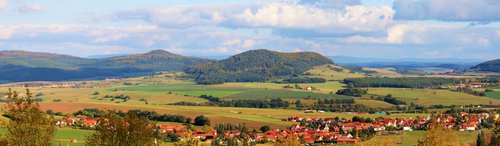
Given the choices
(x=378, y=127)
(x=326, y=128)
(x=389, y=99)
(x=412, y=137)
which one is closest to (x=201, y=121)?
(x=326, y=128)

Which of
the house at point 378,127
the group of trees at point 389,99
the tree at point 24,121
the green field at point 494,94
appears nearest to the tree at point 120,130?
the tree at point 24,121

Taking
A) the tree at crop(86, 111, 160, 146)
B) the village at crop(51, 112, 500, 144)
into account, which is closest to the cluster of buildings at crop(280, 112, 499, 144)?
the village at crop(51, 112, 500, 144)

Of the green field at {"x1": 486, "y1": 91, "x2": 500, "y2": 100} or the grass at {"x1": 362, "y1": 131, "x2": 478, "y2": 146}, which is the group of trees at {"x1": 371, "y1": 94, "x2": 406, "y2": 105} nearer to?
the green field at {"x1": 486, "y1": 91, "x2": 500, "y2": 100}

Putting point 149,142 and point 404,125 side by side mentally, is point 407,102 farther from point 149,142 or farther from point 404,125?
point 149,142

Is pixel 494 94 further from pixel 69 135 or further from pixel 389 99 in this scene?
pixel 69 135

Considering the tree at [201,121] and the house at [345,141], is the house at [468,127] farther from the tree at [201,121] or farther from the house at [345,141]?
the tree at [201,121]

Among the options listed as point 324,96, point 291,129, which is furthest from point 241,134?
point 324,96
